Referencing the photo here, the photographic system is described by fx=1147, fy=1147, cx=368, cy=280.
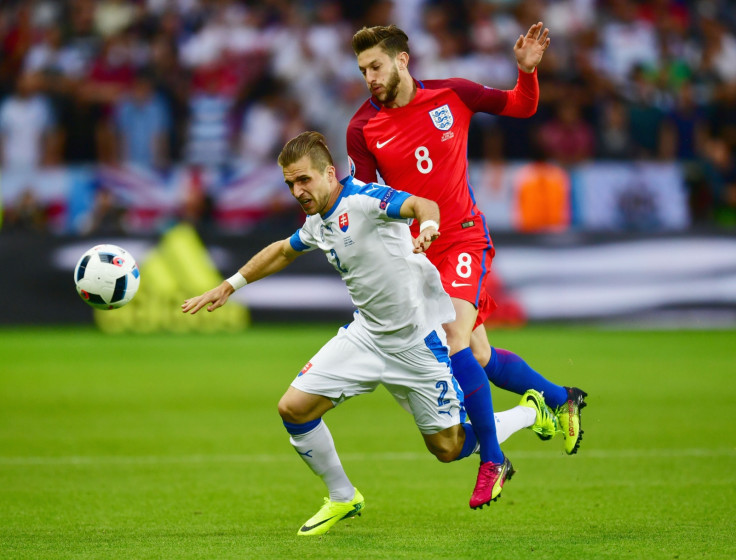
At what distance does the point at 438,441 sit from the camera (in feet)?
20.0

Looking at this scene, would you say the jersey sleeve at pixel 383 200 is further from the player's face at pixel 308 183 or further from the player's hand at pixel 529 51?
the player's hand at pixel 529 51

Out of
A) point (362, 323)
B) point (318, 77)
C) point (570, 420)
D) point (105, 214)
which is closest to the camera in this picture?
point (362, 323)

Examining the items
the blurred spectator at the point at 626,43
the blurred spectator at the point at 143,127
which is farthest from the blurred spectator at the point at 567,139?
the blurred spectator at the point at 143,127

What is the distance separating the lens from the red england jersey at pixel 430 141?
21.5ft

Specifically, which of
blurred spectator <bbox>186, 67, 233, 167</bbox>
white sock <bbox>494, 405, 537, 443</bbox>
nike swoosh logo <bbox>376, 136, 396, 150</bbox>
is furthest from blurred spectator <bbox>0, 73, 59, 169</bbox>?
white sock <bbox>494, 405, 537, 443</bbox>

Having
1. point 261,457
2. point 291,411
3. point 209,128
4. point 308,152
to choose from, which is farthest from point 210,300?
point 209,128

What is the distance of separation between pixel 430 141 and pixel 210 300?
158 cm

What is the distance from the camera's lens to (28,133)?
17.4 meters

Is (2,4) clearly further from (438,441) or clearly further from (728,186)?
(438,441)

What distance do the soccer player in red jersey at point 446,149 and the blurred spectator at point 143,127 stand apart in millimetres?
11098

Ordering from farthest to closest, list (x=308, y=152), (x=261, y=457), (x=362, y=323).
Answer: (x=261, y=457) < (x=362, y=323) < (x=308, y=152)

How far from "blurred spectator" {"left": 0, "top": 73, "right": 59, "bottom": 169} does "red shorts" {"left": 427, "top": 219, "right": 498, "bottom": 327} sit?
39.3 ft

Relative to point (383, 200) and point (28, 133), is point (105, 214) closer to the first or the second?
point (28, 133)

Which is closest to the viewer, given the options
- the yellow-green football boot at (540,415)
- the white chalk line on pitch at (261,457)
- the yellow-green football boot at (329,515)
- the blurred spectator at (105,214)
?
the yellow-green football boot at (329,515)
